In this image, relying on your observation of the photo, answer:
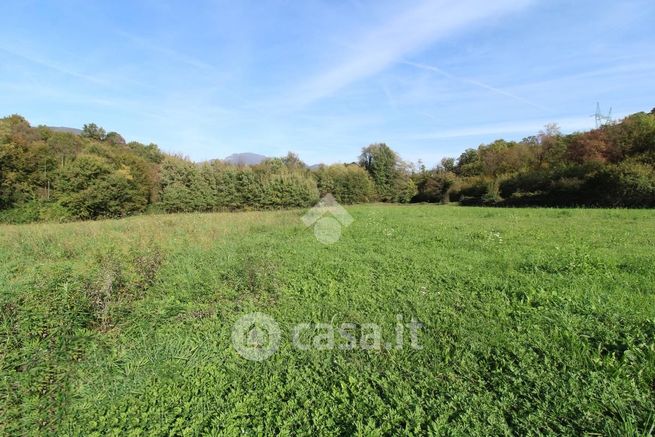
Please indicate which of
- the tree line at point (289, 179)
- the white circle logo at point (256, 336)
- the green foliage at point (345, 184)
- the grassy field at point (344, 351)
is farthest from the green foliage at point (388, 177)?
the white circle logo at point (256, 336)

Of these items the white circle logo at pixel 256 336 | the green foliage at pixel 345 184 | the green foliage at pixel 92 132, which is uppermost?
the green foliage at pixel 92 132

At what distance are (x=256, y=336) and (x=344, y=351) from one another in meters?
1.14

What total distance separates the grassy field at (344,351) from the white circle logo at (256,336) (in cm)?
10

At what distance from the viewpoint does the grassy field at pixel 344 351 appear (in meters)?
2.52

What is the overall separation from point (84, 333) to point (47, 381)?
2.21 ft

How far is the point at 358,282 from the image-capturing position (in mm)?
5418

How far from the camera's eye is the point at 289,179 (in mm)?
32281

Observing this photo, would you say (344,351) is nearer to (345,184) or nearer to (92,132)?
(345,184)

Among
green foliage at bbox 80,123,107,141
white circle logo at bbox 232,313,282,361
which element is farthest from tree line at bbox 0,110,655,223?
white circle logo at bbox 232,313,282,361

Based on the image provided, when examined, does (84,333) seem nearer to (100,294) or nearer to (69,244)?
(100,294)

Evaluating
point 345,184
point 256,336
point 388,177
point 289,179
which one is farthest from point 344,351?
point 388,177

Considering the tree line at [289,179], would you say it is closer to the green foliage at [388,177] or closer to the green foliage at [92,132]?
the green foliage at [388,177]

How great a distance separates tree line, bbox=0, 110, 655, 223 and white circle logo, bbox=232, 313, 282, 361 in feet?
71.5

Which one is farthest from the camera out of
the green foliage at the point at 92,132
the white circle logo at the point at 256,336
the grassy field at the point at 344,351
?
the green foliage at the point at 92,132
